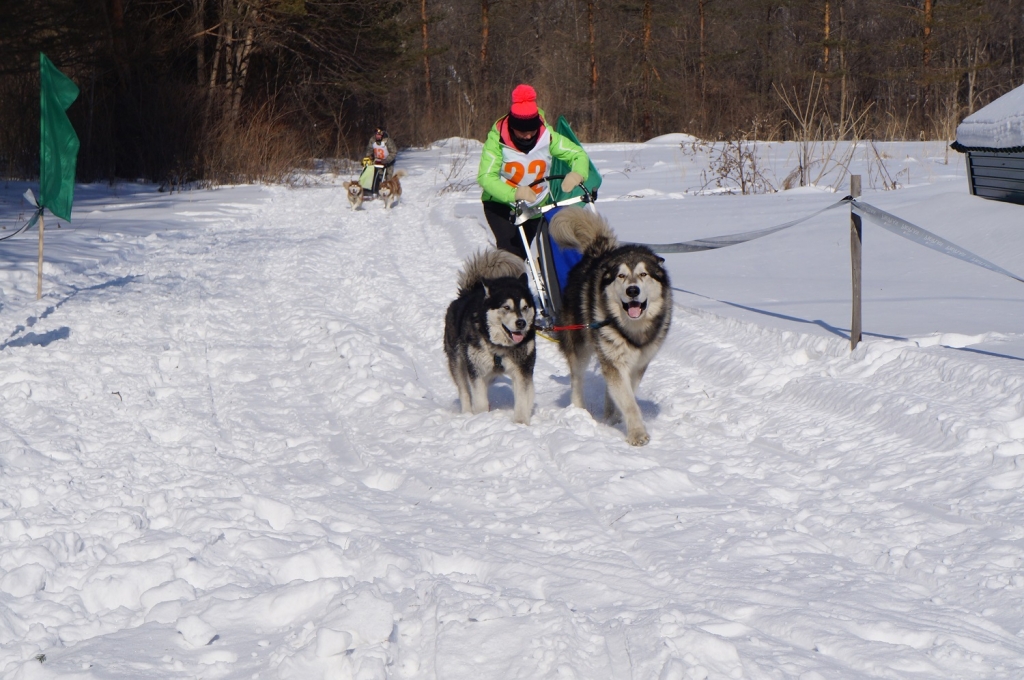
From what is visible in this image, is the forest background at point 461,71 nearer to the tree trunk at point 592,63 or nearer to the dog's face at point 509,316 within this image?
the tree trunk at point 592,63

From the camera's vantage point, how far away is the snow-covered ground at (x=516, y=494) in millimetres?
2701

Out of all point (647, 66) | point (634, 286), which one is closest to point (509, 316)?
point (634, 286)

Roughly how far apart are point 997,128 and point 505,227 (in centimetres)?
542

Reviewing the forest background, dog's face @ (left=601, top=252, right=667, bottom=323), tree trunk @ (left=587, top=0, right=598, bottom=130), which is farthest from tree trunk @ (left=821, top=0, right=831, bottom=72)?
dog's face @ (left=601, top=252, right=667, bottom=323)

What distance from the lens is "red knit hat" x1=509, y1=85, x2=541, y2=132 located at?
20.6 ft

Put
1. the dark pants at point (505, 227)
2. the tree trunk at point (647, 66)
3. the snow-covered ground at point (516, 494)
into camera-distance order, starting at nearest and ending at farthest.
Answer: the snow-covered ground at point (516, 494)
the dark pants at point (505, 227)
the tree trunk at point (647, 66)

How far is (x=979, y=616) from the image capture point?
9.07 feet

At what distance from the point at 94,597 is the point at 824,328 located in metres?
4.91

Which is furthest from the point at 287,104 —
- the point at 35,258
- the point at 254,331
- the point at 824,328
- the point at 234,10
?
the point at 824,328

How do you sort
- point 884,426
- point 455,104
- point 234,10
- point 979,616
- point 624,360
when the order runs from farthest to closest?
point 455,104, point 234,10, point 624,360, point 884,426, point 979,616

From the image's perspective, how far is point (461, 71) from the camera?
149 ft

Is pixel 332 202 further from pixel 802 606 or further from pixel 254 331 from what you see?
pixel 802 606

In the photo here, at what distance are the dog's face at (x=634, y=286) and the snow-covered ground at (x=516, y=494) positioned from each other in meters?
0.67

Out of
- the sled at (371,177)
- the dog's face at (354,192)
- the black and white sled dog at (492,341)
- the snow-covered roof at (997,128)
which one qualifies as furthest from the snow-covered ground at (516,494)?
the sled at (371,177)
